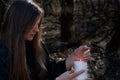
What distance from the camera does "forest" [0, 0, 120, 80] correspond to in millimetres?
5719

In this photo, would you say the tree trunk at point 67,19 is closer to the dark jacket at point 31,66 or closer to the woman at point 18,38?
the dark jacket at point 31,66

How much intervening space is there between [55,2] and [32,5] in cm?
487

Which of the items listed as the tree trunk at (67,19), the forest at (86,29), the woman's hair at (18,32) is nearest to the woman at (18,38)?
the woman's hair at (18,32)

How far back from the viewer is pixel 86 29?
7.06 meters

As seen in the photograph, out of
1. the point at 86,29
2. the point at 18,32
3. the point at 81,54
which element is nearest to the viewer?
the point at 18,32

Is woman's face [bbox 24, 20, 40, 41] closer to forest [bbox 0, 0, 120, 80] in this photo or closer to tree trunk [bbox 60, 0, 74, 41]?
forest [bbox 0, 0, 120, 80]

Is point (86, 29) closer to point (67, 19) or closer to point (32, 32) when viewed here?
point (67, 19)

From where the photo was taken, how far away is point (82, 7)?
7977 mm

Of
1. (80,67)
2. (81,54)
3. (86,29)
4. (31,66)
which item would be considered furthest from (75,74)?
(86,29)

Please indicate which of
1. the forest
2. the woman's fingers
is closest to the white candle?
the woman's fingers

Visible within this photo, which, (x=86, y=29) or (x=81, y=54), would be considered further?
(x=86, y=29)

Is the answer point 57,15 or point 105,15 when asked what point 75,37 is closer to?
point 105,15

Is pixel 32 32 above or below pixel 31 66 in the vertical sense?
above

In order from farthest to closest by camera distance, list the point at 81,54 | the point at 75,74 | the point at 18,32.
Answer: the point at 81,54, the point at 18,32, the point at 75,74
